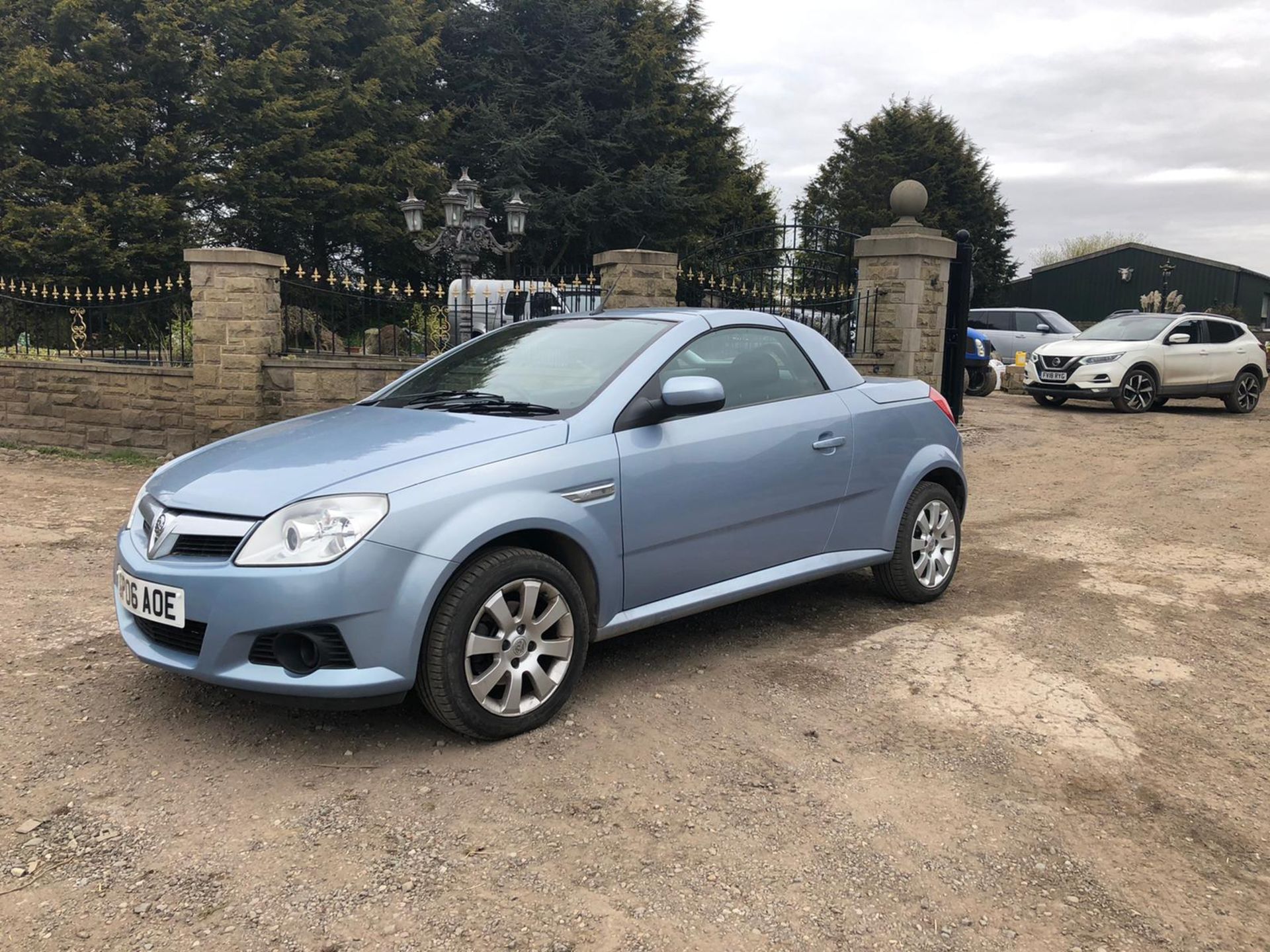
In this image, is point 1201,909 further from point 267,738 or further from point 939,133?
point 939,133

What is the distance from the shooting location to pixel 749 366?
15.3 feet

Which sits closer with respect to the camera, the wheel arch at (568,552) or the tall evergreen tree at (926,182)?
the wheel arch at (568,552)

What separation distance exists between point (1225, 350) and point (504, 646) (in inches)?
651

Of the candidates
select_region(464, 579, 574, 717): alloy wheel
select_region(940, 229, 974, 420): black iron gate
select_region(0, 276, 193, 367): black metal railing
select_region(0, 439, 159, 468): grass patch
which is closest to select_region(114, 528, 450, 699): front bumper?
select_region(464, 579, 574, 717): alloy wheel

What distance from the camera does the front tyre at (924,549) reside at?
5.18 metres

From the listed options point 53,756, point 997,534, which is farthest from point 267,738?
point 997,534

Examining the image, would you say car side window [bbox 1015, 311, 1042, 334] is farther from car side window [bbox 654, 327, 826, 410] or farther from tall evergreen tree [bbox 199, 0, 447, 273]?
car side window [bbox 654, 327, 826, 410]

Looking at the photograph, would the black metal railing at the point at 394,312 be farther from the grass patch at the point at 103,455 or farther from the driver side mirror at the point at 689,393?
the driver side mirror at the point at 689,393

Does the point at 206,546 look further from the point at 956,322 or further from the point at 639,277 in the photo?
the point at 956,322

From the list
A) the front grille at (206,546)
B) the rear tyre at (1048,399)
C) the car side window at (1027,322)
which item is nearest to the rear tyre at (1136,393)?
the rear tyre at (1048,399)

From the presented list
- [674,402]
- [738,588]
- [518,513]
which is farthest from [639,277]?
[518,513]

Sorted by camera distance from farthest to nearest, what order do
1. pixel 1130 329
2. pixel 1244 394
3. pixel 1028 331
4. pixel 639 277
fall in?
pixel 1028 331 < pixel 1244 394 < pixel 1130 329 < pixel 639 277

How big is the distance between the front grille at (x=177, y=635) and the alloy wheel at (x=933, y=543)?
3.43 metres

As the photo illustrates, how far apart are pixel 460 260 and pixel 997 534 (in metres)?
8.59
